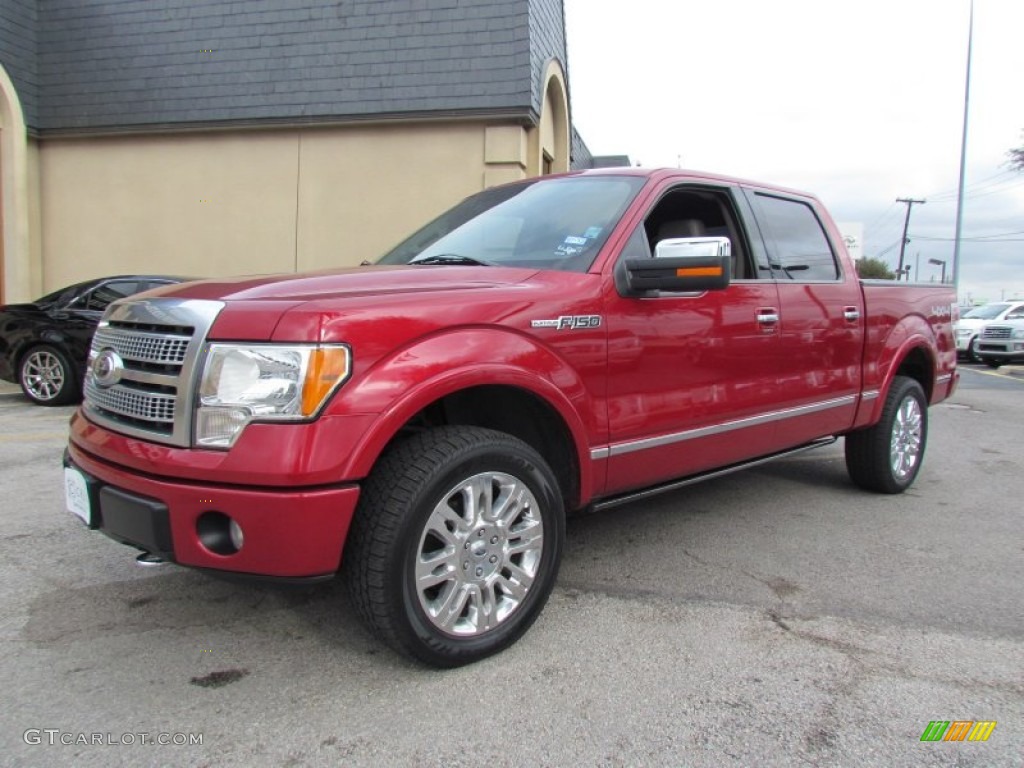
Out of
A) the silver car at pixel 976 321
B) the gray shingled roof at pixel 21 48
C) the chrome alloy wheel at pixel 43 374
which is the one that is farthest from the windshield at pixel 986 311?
the gray shingled roof at pixel 21 48

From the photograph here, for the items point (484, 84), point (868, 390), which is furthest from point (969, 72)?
point (868, 390)

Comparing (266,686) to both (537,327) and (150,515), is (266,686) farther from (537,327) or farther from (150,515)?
(537,327)

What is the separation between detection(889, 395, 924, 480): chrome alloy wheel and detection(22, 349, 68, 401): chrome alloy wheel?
27.0 ft

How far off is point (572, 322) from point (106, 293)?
7.41m

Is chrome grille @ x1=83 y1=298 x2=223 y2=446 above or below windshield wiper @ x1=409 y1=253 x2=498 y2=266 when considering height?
below

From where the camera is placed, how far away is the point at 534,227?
3.42 m

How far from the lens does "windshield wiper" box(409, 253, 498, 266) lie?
3.19 m

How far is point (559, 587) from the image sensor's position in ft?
10.9

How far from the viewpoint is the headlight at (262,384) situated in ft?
7.24

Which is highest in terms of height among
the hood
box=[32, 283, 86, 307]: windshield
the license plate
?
the hood

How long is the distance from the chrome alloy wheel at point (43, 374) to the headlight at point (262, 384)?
711cm

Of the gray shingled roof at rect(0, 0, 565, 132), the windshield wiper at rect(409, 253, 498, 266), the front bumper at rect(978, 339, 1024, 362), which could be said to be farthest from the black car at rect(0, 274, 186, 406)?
the front bumper at rect(978, 339, 1024, 362)

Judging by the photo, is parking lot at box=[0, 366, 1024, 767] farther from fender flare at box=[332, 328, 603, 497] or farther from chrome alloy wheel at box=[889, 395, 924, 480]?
chrome alloy wheel at box=[889, 395, 924, 480]

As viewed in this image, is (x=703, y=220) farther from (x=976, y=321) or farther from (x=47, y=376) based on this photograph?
(x=976, y=321)
